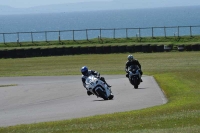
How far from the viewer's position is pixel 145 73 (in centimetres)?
3859

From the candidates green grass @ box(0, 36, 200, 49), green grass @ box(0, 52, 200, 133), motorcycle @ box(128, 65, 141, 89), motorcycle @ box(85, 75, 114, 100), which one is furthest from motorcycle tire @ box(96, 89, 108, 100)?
green grass @ box(0, 36, 200, 49)

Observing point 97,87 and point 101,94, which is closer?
point 97,87

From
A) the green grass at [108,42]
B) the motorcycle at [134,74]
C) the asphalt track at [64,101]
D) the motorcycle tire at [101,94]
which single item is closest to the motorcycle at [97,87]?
the motorcycle tire at [101,94]

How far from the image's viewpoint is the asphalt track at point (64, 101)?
2081 cm

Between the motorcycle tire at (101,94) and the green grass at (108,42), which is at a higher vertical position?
the motorcycle tire at (101,94)

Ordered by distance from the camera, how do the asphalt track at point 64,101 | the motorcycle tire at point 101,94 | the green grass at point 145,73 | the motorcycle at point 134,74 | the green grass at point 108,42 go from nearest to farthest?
the green grass at point 145,73 < the asphalt track at point 64,101 < the motorcycle tire at point 101,94 < the motorcycle at point 134,74 < the green grass at point 108,42

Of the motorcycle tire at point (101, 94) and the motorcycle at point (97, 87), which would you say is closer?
the motorcycle at point (97, 87)

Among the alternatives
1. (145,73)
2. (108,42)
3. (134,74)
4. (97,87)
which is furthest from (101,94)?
(108,42)

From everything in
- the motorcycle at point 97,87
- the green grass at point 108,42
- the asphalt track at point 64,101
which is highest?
the motorcycle at point 97,87

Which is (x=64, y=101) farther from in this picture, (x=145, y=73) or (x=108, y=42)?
(x=108, y=42)

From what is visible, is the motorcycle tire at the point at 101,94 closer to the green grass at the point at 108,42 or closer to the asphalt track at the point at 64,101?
the asphalt track at the point at 64,101

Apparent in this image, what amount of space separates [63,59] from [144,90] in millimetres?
26100

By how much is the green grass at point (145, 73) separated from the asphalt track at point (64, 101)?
91 cm

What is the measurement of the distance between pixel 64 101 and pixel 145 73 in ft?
45.7
